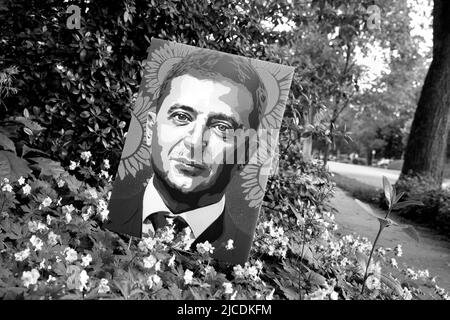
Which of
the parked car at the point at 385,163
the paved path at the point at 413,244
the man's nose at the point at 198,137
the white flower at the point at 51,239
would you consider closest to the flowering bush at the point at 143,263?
the white flower at the point at 51,239

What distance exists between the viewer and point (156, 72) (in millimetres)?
2863

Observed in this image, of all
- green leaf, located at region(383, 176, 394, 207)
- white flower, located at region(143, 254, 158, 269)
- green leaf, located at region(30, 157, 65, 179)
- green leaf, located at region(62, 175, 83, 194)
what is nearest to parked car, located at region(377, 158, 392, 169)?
green leaf, located at region(383, 176, 394, 207)

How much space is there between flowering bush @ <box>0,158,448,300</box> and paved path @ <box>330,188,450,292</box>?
157 centimetres

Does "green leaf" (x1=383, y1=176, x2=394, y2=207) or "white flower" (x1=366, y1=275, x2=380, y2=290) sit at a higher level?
"green leaf" (x1=383, y1=176, x2=394, y2=207)

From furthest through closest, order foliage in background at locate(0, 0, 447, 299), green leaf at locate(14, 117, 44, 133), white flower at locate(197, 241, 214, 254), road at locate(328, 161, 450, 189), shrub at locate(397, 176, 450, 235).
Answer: road at locate(328, 161, 450, 189) → shrub at locate(397, 176, 450, 235) → green leaf at locate(14, 117, 44, 133) → white flower at locate(197, 241, 214, 254) → foliage in background at locate(0, 0, 447, 299)

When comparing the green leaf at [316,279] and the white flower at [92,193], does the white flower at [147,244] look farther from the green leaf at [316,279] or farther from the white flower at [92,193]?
the green leaf at [316,279]

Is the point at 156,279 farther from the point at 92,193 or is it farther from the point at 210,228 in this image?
the point at 92,193

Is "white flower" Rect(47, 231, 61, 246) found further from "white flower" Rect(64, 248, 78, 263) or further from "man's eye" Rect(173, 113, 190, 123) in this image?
"man's eye" Rect(173, 113, 190, 123)

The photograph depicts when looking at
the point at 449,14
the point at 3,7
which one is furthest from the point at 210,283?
the point at 449,14

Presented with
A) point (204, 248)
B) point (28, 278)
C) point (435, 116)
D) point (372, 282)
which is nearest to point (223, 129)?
point (204, 248)

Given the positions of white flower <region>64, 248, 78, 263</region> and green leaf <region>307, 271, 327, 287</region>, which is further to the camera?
green leaf <region>307, 271, 327, 287</region>

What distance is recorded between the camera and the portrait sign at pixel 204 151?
2.66 meters

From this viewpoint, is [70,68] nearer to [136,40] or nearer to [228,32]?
[136,40]

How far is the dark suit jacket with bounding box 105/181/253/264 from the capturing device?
8.38 feet
